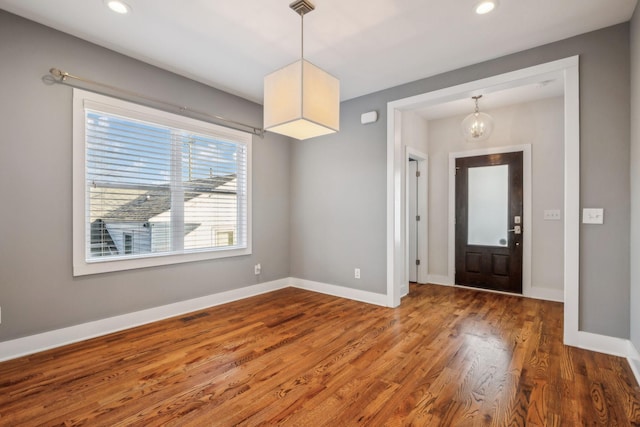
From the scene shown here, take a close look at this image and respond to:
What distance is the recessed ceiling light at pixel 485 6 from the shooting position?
2.27 m

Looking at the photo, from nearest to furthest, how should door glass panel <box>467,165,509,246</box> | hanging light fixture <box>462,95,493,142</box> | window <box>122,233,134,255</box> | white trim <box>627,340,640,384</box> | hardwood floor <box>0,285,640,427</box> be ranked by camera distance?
hardwood floor <box>0,285,640,427</box>
white trim <box>627,340,640,384</box>
window <box>122,233,134,255</box>
hanging light fixture <box>462,95,493,142</box>
door glass panel <box>467,165,509,246</box>

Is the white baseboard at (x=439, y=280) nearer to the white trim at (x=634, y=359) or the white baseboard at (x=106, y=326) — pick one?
the white trim at (x=634, y=359)

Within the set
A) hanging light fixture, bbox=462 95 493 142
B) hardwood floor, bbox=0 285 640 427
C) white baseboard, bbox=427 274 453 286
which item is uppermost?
hanging light fixture, bbox=462 95 493 142

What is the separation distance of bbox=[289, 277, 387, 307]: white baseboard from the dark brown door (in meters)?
1.83

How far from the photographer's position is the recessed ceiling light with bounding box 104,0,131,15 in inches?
90.0

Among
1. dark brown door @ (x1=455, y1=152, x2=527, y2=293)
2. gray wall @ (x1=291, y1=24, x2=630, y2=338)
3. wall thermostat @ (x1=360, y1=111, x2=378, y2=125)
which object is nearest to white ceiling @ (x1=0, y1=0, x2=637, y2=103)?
gray wall @ (x1=291, y1=24, x2=630, y2=338)

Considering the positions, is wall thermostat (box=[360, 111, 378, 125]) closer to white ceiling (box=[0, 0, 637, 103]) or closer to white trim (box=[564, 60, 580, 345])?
white ceiling (box=[0, 0, 637, 103])

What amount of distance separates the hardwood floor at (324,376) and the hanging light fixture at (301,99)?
6.08 ft

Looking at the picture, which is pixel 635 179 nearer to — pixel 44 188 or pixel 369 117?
pixel 369 117

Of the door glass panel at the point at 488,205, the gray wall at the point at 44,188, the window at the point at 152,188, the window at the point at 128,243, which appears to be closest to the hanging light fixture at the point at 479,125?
the door glass panel at the point at 488,205

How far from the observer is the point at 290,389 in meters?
2.03

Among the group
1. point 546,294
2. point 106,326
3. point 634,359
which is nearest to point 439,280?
point 546,294

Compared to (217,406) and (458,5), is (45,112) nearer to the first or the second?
(217,406)

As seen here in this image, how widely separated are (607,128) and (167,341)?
4271 mm
